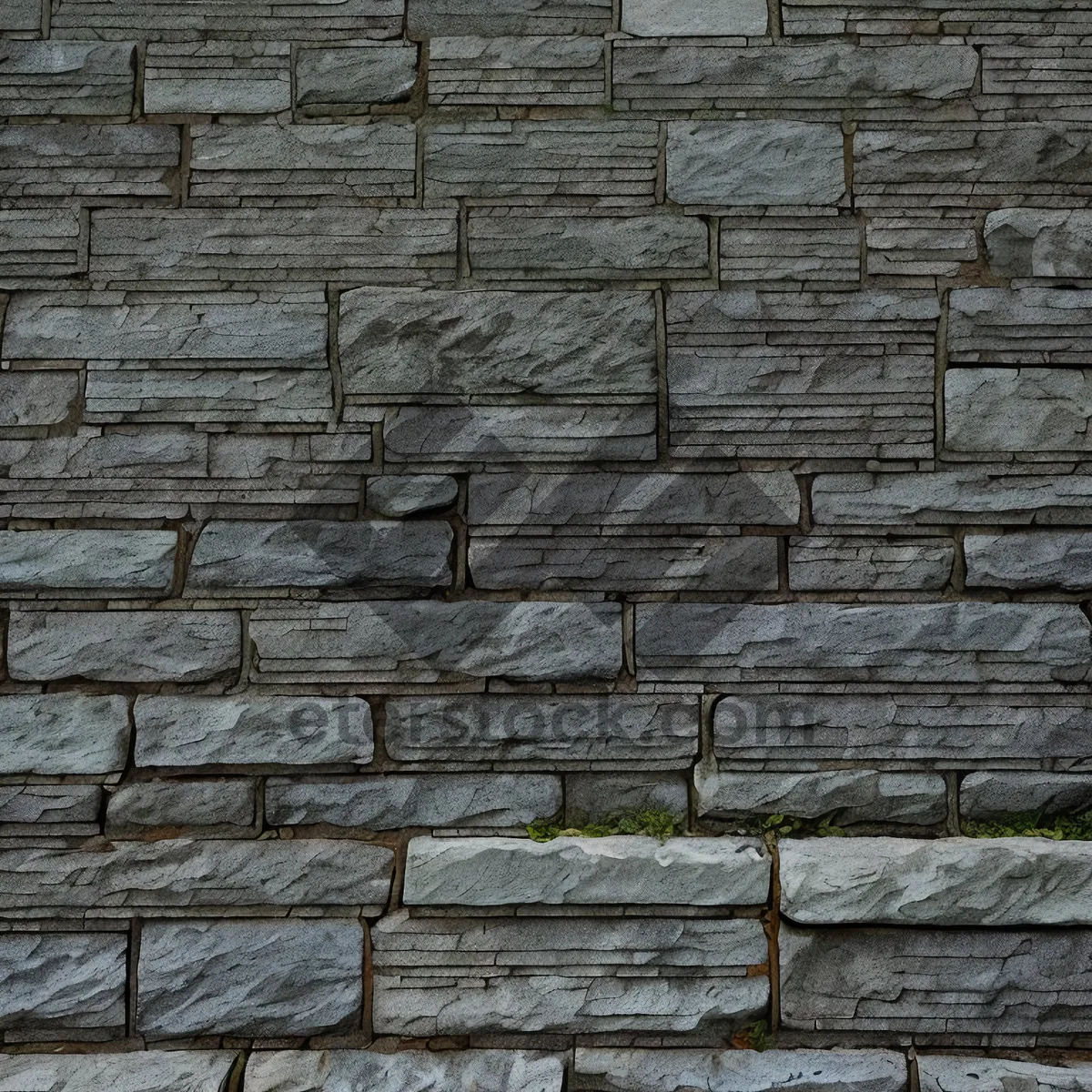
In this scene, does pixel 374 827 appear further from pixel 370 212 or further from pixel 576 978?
pixel 370 212

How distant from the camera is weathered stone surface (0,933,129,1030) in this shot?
1.83 metres

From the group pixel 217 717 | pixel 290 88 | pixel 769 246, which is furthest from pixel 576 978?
pixel 290 88

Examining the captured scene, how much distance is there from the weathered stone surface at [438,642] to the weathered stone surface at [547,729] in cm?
6

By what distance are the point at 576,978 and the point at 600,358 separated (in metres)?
1.26

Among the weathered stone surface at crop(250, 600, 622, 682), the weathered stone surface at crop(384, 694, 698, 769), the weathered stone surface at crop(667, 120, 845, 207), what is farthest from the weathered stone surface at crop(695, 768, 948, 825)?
the weathered stone surface at crop(667, 120, 845, 207)

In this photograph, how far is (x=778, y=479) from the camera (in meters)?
1.92

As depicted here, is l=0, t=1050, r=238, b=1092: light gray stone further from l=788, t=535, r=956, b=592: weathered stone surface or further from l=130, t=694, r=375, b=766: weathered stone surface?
l=788, t=535, r=956, b=592: weathered stone surface

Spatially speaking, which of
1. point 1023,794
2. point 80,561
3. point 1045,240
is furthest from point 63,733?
point 1045,240

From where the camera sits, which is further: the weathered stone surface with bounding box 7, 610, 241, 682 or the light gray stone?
the weathered stone surface with bounding box 7, 610, 241, 682

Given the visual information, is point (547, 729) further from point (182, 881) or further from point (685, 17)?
point (685, 17)

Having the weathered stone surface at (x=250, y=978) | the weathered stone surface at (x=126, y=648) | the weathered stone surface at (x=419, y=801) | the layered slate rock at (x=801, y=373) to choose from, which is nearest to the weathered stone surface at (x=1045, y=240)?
the layered slate rock at (x=801, y=373)

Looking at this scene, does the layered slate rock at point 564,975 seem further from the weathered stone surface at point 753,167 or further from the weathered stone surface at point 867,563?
the weathered stone surface at point 753,167

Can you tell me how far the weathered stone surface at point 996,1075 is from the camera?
5.75 feet

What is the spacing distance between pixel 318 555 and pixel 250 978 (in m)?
0.86
